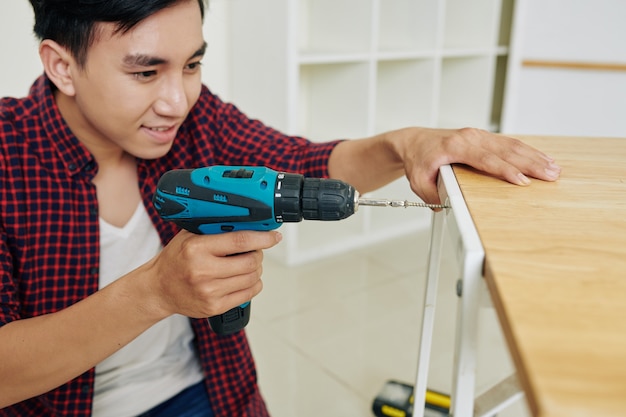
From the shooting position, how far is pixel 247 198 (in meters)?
0.71

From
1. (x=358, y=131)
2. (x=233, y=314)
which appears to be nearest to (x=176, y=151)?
(x=233, y=314)

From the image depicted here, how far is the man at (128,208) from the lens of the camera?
775 mm

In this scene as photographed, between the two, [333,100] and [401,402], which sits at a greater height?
[333,100]

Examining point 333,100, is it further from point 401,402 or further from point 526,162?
point 526,162

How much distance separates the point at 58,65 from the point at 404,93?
200 centimetres

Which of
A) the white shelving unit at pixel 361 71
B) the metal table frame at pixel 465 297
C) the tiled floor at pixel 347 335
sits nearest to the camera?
the metal table frame at pixel 465 297

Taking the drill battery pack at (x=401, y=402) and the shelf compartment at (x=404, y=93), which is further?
the shelf compartment at (x=404, y=93)

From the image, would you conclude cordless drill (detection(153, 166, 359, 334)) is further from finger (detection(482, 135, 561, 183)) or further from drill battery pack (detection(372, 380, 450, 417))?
drill battery pack (detection(372, 380, 450, 417))

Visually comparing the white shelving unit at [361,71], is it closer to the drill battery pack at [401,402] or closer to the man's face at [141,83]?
the drill battery pack at [401,402]

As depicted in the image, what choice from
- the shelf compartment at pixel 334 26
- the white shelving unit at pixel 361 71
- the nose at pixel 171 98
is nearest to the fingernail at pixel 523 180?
the nose at pixel 171 98

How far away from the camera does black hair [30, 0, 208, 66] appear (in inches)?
32.9

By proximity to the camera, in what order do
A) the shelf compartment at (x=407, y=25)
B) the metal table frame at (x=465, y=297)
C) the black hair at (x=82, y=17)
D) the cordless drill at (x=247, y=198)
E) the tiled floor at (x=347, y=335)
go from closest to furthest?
the metal table frame at (x=465, y=297) < the cordless drill at (x=247, y=198) < the black hair at (x=82, y=17) < the tiled floor at (x=347, y=335) < the shelf compartment at (x=407, y=25)

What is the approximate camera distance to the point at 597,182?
784 mm

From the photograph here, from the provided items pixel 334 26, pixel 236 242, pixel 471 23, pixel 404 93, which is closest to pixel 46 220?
pixel 236 242
